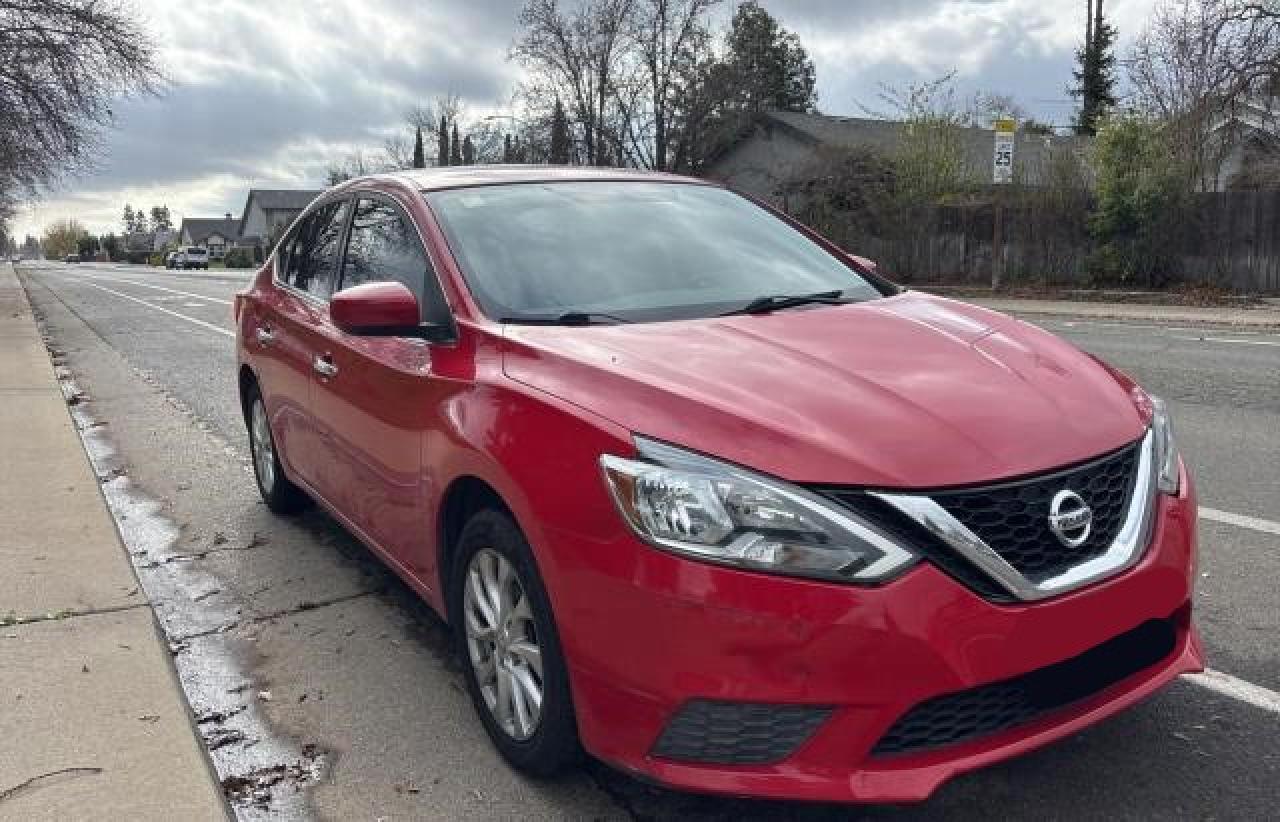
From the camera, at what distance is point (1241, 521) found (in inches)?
199

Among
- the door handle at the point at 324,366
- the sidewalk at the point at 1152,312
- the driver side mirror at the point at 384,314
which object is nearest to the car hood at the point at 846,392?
the driver side mirror at the point at 384,314

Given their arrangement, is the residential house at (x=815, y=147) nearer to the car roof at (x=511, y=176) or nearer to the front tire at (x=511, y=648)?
the car roof at (x=511, y=176)

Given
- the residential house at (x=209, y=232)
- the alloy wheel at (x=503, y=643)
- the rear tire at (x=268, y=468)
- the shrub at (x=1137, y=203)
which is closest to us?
the alloy wheel at (x=503, y=643)

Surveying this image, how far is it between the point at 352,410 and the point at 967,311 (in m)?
2.21

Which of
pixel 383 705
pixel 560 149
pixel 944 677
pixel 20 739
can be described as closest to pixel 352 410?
pixel 383 705

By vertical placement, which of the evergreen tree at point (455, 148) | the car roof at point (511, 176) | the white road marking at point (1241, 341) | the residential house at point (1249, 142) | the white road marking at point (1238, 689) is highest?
the evergreen tree at point (455, 148)

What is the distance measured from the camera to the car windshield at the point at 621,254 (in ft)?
11.1

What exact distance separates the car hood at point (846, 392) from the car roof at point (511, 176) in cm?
117

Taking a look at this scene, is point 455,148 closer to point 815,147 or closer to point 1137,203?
point 815,147

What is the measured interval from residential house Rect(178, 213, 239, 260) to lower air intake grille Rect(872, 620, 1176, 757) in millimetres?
150261

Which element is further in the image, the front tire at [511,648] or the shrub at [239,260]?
the shrub at [239,260]

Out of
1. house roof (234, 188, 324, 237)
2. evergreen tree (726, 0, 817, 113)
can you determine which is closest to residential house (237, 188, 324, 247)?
house roof (234, 188, 324, 237)

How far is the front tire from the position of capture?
2695mm

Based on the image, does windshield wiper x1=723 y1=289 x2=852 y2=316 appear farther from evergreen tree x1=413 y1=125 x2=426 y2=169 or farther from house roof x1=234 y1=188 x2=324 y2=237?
house roof x1=234 y1=188 x2=324 y2=237
